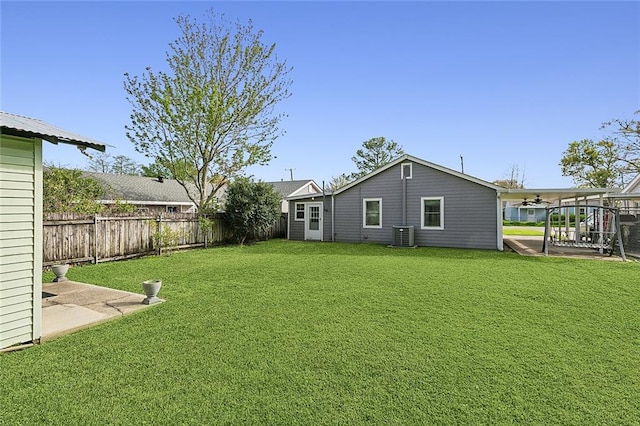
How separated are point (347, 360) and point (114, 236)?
9556 millimetres

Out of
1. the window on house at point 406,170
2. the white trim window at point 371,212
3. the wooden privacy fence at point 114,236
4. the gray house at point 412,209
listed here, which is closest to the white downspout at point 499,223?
the gray house at point 412,209

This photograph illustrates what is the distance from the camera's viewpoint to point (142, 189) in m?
21.2

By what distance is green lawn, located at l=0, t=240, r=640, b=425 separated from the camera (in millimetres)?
2326

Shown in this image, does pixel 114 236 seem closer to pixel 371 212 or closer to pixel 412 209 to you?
pixel 371 212

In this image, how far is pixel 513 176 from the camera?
43.9m

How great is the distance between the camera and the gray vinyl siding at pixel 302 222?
15.9 meters

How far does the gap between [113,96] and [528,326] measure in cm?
1829

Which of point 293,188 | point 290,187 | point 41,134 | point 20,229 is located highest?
point 290,187

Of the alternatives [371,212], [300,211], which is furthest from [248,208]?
[371,212]

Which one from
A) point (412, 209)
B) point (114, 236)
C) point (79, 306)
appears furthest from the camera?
point (412, 209)

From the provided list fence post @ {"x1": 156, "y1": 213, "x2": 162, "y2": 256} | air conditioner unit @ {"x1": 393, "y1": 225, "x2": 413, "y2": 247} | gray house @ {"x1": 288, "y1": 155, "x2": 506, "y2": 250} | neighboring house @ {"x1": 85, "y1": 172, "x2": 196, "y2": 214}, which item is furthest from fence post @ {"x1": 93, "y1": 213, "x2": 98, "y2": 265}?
air conditioner unit @ {"x1": 393, "y1": 225, "x2": 413, "y2": 247}

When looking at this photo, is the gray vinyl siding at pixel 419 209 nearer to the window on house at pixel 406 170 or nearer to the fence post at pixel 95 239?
the window on house at pixel 406 170

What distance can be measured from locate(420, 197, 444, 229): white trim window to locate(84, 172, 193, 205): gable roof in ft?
54.4

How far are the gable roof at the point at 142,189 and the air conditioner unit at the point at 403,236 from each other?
15627mm
